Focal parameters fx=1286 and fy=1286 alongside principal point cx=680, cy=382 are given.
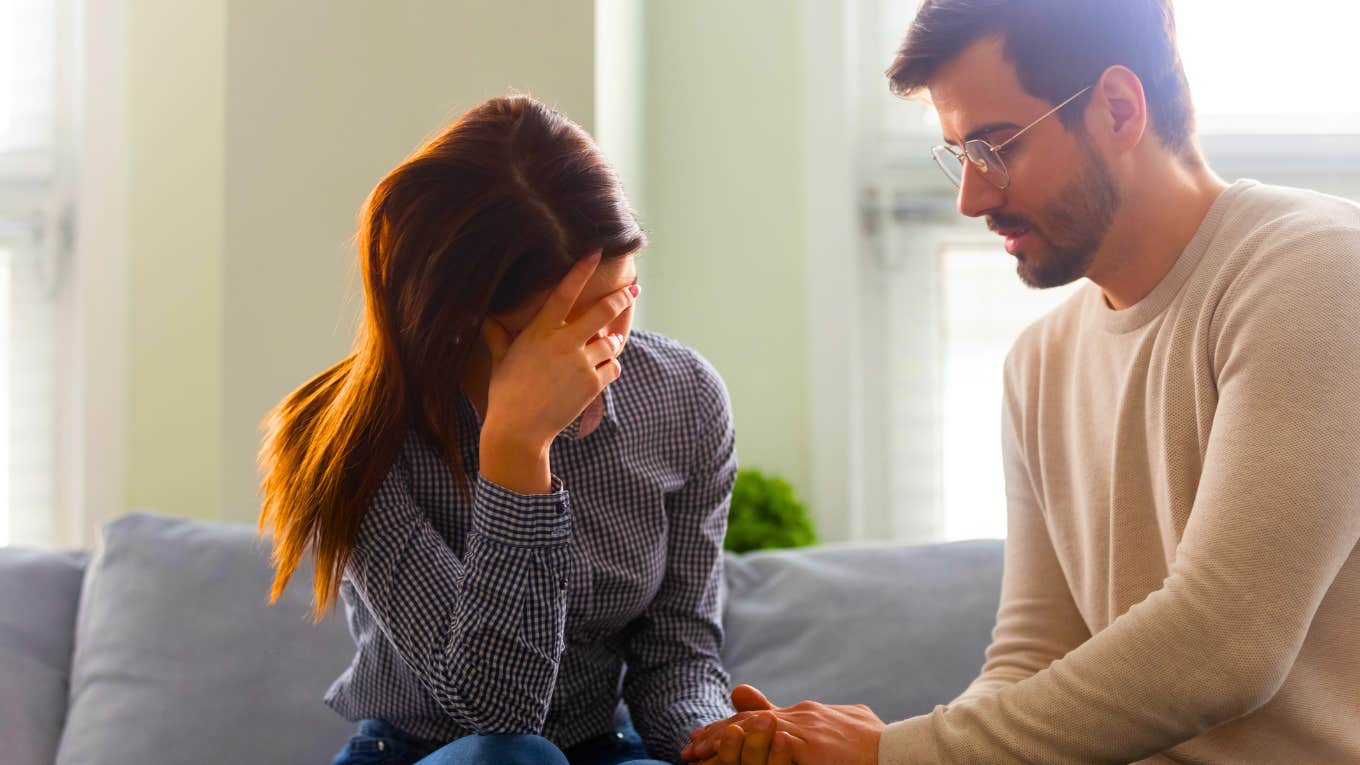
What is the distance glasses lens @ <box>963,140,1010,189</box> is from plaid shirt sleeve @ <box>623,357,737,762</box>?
1.37ft

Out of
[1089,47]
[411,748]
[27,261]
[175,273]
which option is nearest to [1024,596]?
[1089,47]

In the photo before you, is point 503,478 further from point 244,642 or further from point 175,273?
point 175,273

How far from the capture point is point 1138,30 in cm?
142

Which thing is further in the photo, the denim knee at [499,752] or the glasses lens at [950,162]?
the glasses lens at [950,162]

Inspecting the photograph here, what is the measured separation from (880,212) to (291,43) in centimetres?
130

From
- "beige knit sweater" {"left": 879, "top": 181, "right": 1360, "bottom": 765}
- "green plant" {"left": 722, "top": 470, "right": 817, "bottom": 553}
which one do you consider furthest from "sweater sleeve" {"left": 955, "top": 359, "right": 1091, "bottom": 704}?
"green plant" {"left": 722, "top": 470, "right": 817, "bottom": 553}

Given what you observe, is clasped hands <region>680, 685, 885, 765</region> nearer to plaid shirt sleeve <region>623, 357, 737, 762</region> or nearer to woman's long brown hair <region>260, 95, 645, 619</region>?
plaid shirt sleeve <region>623, 357, 737, 762</region>

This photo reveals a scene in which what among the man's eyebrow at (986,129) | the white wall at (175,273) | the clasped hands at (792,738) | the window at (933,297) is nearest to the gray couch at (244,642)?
the clasped hands at (792,738)

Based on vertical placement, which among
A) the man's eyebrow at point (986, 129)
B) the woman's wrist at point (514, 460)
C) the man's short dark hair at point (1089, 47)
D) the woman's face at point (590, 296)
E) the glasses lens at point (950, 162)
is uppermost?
the man's short dark hair at point (1089, 47)

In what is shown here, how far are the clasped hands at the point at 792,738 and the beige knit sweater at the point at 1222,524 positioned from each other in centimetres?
4

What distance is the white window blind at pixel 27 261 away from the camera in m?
2.88

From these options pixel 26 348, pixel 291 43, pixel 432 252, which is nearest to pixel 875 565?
pixel 432 252

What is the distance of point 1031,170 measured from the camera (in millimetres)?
1449

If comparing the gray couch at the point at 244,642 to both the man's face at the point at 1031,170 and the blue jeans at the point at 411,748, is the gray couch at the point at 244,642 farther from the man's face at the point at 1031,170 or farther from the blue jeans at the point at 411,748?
the man's face at the point at 1031,170
